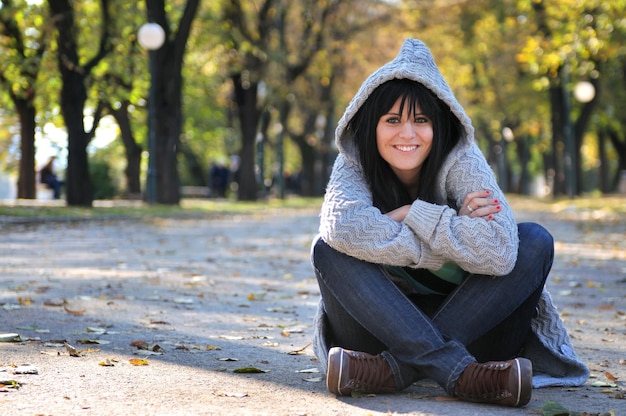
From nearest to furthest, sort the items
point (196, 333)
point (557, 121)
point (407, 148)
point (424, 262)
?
point (424, 262) → point (407, 148) → point (196, 333) → point (557, 121)

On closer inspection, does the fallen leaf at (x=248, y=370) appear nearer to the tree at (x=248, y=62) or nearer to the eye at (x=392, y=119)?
the eye at (x=392, y=119)

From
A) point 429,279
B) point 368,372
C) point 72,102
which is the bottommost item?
point 368,372

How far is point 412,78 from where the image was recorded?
172 inches

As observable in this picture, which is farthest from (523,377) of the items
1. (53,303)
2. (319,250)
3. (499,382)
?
(53,303)

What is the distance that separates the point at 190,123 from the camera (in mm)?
47219

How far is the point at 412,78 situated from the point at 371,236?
68 cm

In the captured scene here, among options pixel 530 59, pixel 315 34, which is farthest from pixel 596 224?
pixel 315 34

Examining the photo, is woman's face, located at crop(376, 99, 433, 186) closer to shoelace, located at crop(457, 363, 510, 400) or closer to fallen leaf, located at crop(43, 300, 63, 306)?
shoelace, located at crop(457, 363, 510, 400)

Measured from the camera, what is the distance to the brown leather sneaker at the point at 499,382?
391 cm

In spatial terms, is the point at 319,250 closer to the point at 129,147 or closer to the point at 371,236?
the point at 371,236

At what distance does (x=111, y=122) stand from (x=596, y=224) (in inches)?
1097

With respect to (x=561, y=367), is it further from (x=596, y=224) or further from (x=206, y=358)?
(x=596, y=224)

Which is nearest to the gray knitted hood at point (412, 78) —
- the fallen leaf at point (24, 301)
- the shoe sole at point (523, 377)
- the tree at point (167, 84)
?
the shoe sole at point (523, 377)

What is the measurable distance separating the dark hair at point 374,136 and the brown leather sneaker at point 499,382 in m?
0.88
